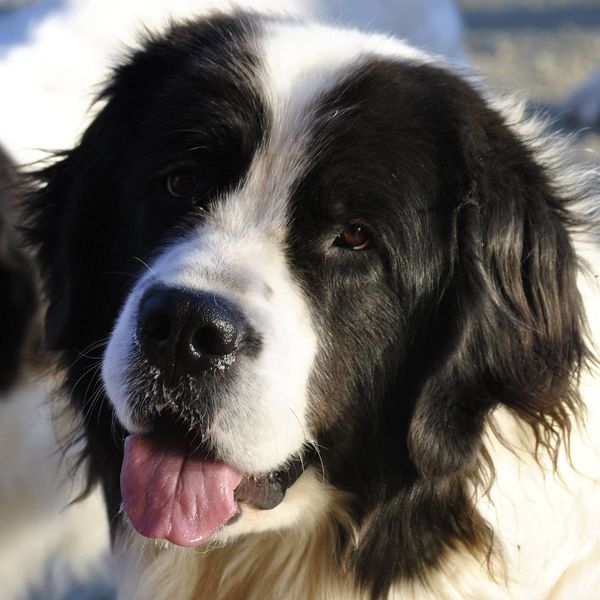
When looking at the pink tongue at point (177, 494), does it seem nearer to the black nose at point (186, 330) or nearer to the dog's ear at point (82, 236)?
the black nose at point (186, 330)

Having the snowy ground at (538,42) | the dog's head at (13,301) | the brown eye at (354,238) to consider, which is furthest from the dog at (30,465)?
the snowy ground at (538,42)

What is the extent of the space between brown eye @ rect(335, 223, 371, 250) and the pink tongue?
0.55 m

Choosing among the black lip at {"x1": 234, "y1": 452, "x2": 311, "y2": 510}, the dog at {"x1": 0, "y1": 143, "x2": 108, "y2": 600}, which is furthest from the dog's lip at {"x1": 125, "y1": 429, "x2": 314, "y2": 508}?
the dog at {"x1": 0, "y1": 143, "x2": 108, "y2": 600}

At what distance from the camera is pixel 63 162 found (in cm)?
281

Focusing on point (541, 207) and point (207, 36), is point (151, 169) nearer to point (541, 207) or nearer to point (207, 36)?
point (207, 36)

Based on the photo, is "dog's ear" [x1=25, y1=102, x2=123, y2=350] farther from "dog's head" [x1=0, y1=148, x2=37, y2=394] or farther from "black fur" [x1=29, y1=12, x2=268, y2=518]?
"dog's head" [x1=0, y1=148, x2=37, y2=394]

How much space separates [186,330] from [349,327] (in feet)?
1.34

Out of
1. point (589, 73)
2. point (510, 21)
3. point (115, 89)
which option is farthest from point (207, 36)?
point (510, 21)

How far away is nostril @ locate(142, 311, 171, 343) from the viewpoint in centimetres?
204

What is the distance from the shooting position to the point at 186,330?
2.02 metres

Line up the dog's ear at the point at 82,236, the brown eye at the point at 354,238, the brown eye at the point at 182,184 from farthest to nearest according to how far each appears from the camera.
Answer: the dog's ear at the point at 82,236 → the brown eye at the point at 182,184 → the brown eye at the point at 354,238

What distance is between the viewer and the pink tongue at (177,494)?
2213 mm

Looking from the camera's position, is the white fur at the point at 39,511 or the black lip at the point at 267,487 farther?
the white fur at the point at 39,511

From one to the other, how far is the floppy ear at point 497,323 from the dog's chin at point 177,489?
37 centimetres
